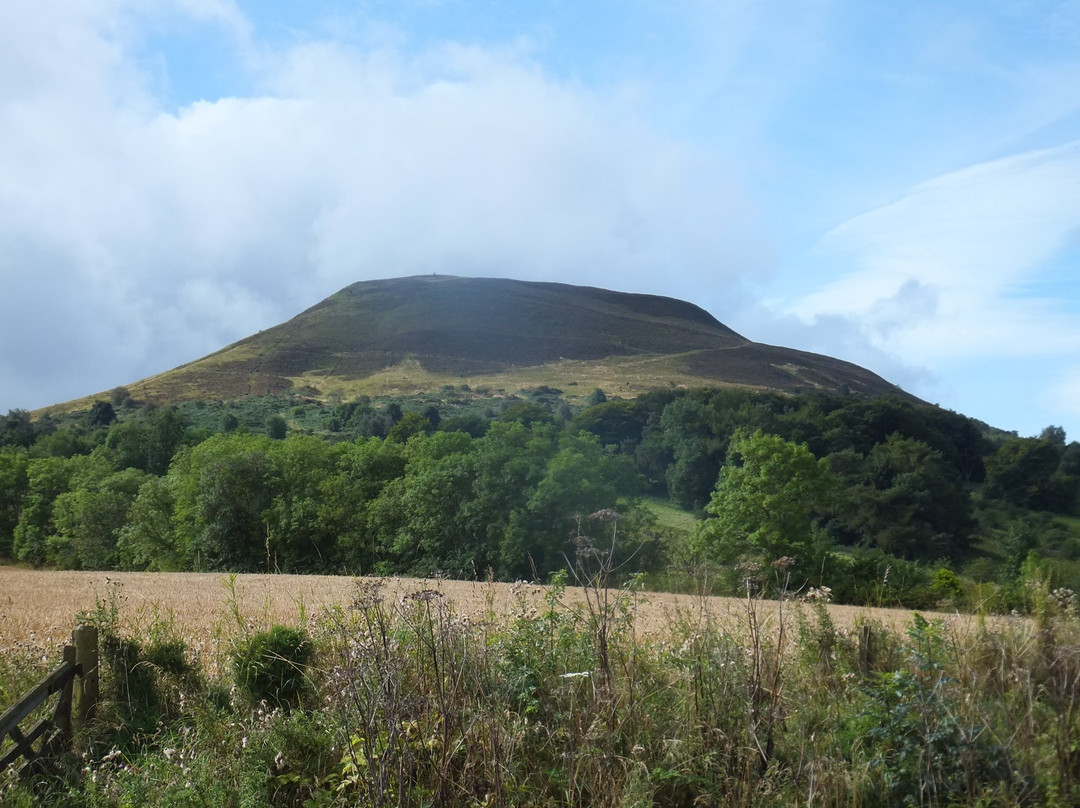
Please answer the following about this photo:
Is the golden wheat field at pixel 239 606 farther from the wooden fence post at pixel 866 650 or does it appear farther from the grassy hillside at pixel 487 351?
the grassy hillside at pixel 487 351

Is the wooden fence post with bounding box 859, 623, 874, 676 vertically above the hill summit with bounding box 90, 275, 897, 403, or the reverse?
the hill summit with bounding box 90, 275, 897, 403

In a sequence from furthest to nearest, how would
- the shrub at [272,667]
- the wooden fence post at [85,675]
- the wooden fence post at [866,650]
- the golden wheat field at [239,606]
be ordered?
1. the golden wheat field at [239,606]
2. the shrub at [272,667]
3. the wooden fence post at [85,675]
4. the wooden fence post at [866,650]

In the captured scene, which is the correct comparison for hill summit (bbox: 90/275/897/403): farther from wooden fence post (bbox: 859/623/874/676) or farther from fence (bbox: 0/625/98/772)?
fence (bbox: 0/625/98/772)

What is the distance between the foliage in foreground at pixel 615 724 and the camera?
445cm

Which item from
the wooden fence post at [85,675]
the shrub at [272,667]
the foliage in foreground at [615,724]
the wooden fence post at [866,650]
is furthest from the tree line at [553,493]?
the wooden fence post at [85,675]

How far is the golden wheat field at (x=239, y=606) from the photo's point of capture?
308 inches

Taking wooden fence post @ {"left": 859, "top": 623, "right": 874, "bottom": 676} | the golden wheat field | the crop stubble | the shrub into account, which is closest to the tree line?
the crop stubble

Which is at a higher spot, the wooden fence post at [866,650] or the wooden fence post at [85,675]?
the wooden fence post at [866,650]

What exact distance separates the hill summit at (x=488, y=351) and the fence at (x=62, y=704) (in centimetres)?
11055

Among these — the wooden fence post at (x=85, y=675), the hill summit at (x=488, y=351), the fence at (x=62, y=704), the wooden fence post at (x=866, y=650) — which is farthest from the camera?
the hill summit at (x=488, y=351)

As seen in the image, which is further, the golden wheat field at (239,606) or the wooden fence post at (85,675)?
the golden wheat field at (239,606)

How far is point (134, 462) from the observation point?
3039 inches

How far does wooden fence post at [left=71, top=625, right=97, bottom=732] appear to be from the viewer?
7172mm

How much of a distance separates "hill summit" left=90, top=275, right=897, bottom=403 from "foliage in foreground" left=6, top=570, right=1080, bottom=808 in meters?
111
